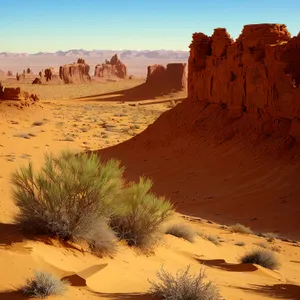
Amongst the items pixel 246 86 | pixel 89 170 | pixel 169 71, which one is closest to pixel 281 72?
pixel 246 86

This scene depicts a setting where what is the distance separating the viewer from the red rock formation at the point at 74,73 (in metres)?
76.3

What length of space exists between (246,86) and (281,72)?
5.85 ft

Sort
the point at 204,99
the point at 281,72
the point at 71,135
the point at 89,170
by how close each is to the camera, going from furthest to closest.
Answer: the point at 71,135 → the point at 204,99 → the point at 281,72 → the point at 89,170

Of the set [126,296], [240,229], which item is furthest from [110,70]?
[126,296]

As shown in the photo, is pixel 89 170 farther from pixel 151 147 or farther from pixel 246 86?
pixel 151 147

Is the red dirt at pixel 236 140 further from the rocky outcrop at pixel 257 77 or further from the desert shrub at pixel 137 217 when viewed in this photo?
the desert shrub at pixel 137 217

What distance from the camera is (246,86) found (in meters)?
15.5

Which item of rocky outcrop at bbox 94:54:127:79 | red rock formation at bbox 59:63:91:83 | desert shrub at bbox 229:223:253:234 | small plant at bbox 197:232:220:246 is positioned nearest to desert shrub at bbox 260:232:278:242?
desert shrub at bbox 229:223:253:234

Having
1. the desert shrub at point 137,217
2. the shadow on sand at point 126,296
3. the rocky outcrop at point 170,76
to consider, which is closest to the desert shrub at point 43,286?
the shadow on sand at point 126,296

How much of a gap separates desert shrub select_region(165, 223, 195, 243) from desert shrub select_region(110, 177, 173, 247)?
1448 millimetres

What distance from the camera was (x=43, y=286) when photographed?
450 centimetres

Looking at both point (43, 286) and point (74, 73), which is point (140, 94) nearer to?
point (74, 73)

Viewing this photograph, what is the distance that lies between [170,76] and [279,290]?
51166 mm

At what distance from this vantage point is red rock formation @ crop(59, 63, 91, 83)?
76.3m
